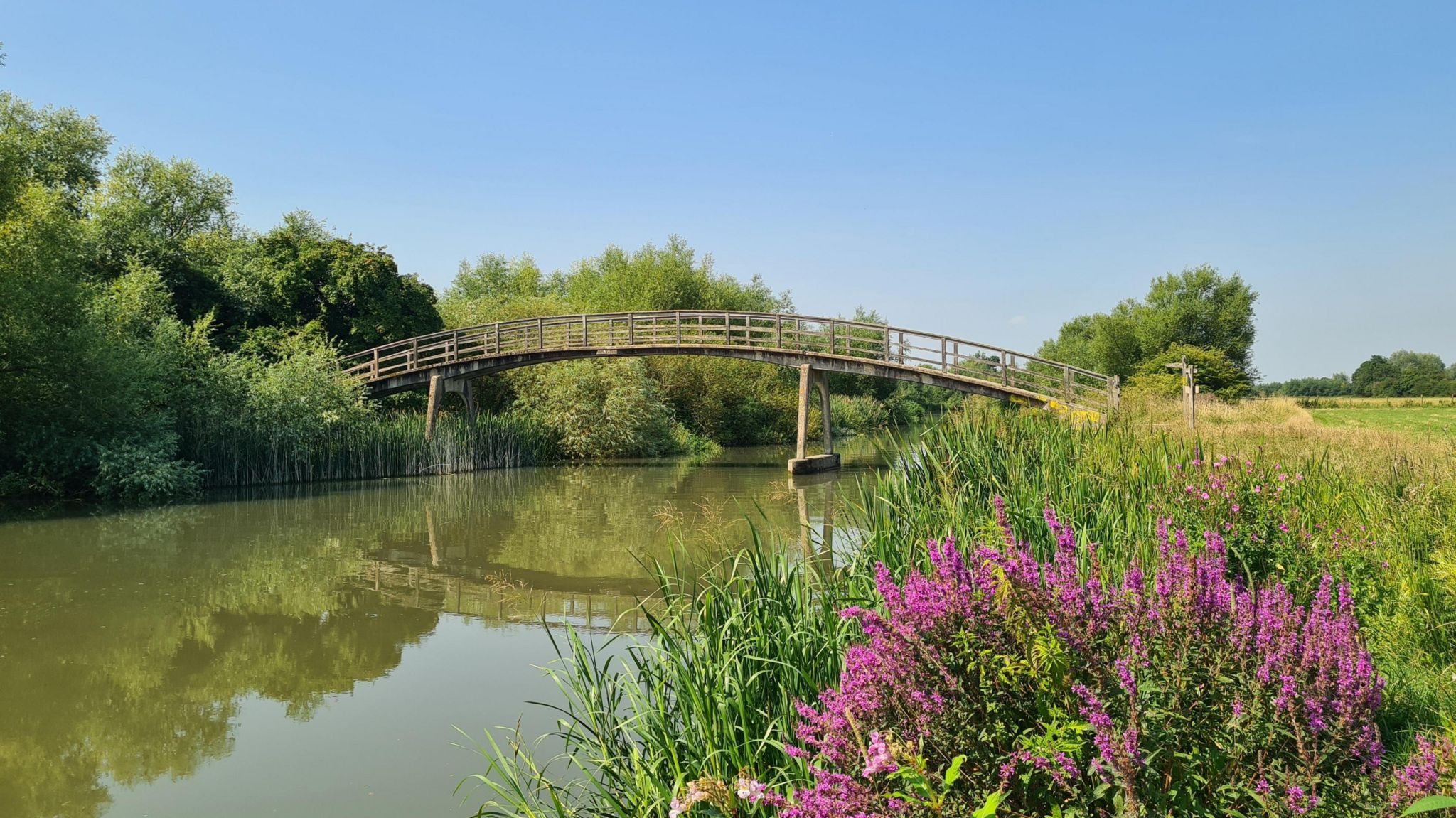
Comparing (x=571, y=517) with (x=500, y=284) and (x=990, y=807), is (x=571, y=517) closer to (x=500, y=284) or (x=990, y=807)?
(x=990, y=807)

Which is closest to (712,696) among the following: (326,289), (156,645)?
(156,645)

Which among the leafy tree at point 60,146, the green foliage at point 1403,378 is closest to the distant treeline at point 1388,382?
the green foliage at point 1403,378

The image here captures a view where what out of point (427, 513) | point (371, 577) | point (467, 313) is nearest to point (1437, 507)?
point (371, 577)

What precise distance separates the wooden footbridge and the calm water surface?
6789mm

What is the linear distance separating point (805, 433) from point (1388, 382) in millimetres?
47758

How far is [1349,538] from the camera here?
5.83m

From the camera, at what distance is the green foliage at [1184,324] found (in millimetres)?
50375

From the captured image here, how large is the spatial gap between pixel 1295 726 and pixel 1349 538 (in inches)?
167

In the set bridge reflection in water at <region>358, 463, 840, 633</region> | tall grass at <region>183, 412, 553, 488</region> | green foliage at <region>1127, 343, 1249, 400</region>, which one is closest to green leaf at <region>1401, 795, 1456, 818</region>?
bridge reflection in water at <region>358, 463, 840, 633</region>

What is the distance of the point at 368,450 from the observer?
76.9 feet

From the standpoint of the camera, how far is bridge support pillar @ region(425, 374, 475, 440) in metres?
26.6

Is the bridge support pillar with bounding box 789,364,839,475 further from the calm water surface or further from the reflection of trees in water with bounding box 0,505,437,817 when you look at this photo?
the reflection of trees in water with bounding box 0,505,437,817

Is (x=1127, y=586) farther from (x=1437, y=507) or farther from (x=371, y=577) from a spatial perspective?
(x=371, y=577)

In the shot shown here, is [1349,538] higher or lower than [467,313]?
lower
